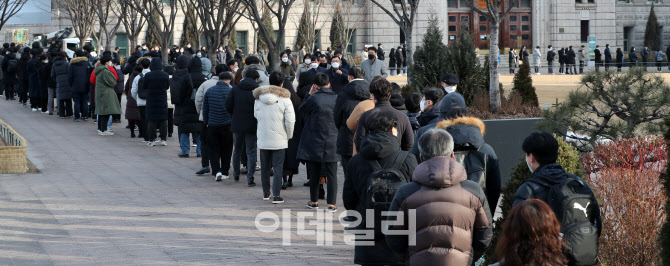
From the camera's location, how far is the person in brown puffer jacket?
5.04m

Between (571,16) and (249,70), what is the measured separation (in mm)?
46711

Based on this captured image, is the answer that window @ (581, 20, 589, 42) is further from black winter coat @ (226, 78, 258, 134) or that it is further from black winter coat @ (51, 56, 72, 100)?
black winter coat @ (226, 78, 258, 134)

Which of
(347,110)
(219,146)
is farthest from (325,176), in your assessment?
(219,146)

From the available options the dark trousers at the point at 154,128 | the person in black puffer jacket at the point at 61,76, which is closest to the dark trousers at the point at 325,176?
the dark trousers at the point at 154,128

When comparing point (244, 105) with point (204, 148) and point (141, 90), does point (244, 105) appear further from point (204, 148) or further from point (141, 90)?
point (141, 90)

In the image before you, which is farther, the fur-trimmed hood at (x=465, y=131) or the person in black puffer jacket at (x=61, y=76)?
the person in black puffer jacket at (x=61, y=76)

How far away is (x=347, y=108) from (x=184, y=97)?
18.3 ft

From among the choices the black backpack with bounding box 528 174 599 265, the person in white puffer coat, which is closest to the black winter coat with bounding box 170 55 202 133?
the person in white puffer coat

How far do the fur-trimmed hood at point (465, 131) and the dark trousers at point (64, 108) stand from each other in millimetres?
18051

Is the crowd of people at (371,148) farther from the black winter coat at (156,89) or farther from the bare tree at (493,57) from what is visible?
the bare tree at (493,57)

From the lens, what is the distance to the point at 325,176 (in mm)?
10758

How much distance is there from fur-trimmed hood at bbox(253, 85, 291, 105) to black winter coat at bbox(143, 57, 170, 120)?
580 centimetres

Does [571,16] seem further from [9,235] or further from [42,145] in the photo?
[9,235]

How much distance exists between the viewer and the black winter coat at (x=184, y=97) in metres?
14.8
